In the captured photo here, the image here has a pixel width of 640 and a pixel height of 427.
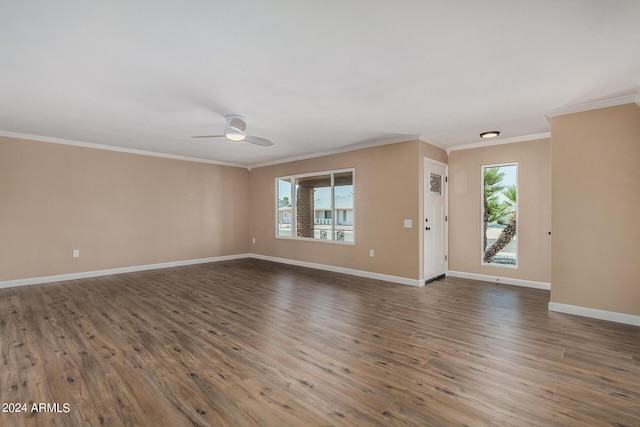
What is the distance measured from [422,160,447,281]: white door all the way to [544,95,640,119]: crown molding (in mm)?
1817

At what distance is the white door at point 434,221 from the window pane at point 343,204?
1430 mm

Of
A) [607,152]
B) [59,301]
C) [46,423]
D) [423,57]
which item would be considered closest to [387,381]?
[46,423]

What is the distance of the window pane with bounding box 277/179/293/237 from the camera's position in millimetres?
7145

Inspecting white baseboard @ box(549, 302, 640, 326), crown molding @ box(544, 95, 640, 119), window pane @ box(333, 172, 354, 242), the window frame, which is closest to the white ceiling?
crown molding @ box(544, 95, 640, 119)

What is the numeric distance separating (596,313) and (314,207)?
15.7ft

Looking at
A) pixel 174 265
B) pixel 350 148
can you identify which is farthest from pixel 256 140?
pixel 174 265

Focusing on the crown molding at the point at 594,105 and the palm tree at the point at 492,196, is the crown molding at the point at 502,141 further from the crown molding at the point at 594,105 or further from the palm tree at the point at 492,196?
the crown molding at the point at 594,105

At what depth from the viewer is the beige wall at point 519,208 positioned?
4695mm

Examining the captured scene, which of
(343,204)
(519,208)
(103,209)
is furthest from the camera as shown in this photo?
(343,204)

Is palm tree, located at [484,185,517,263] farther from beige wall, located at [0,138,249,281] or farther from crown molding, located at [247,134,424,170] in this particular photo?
beige wall, located at [0,138,249,281]

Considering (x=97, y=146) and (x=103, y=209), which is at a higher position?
(x=97, y=146)

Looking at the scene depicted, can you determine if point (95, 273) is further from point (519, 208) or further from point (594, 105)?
point (594, 105)

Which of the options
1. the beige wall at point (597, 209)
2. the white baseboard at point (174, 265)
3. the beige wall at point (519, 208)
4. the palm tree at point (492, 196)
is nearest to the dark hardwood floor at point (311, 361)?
the beige wall at point (597, 209)

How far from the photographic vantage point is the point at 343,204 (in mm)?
5988
